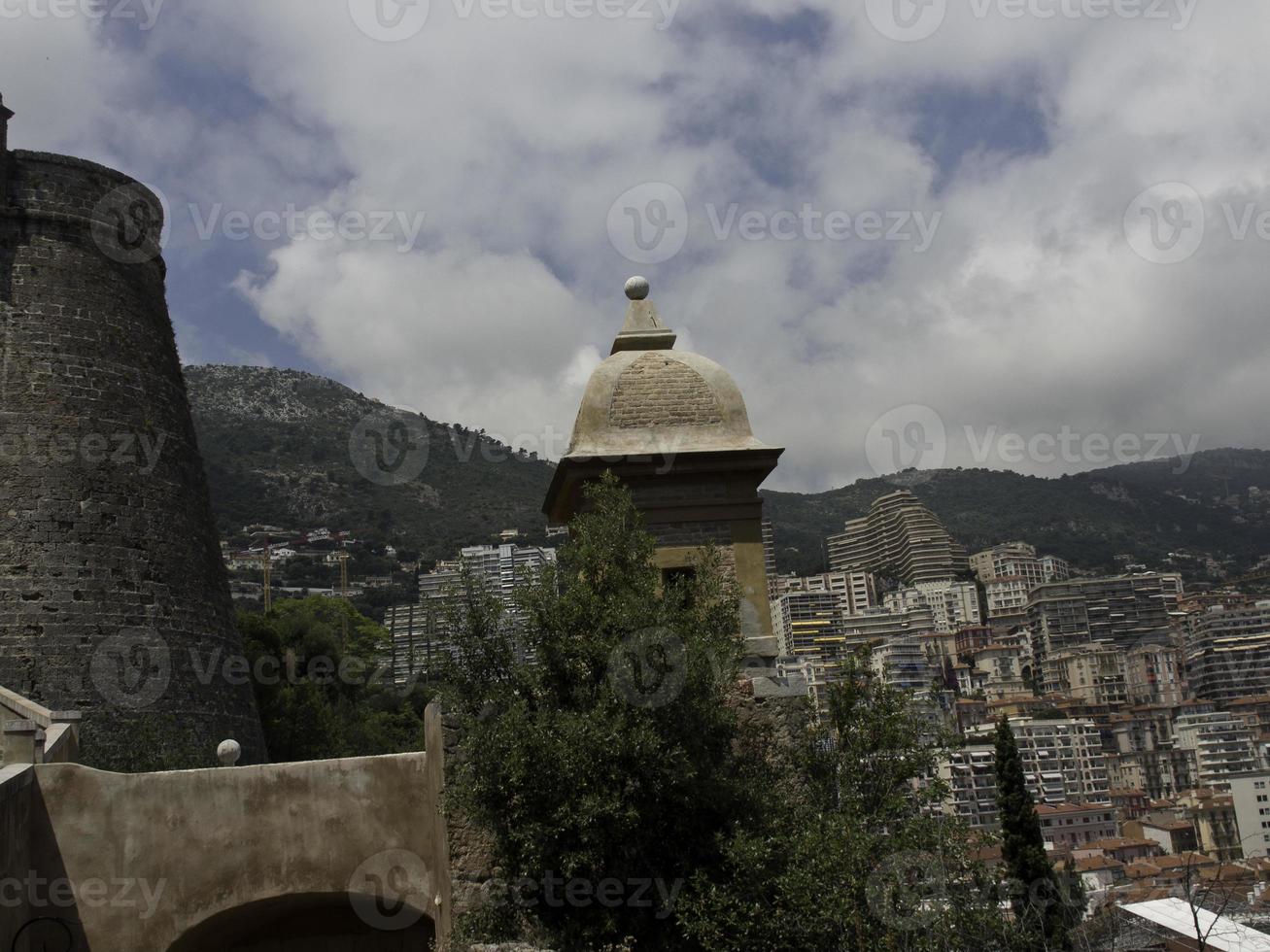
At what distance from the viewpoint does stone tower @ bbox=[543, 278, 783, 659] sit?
11875 millimetres

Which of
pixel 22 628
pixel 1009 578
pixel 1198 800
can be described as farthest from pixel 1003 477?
pixel 22 628

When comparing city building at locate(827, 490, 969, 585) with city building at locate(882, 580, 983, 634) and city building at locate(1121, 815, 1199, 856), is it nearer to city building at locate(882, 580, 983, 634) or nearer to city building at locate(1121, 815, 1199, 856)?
city building at locate(882, 580, 983, 634)

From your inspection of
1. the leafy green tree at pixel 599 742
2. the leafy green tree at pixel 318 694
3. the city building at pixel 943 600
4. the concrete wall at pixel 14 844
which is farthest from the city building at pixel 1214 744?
the concrete wall at pixel 14 844

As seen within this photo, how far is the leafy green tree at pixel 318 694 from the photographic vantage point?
26375 millimetres

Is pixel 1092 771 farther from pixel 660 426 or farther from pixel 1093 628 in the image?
pixel 660 426

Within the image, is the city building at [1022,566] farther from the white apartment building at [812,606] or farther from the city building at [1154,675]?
the white apartment building at [812,606]

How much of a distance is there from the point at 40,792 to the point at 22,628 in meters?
8.35

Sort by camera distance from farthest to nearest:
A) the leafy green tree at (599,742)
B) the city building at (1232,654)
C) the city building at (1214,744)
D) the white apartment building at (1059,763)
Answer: the city building at (1232,654) → the city building at (1214,744) → the white apartment building at (1059,763) → the leafy green tree at (599,742)

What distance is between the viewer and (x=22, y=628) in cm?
1845

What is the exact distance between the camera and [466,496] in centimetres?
8775

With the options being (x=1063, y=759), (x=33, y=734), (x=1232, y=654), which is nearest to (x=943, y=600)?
(x=1232, y=654)

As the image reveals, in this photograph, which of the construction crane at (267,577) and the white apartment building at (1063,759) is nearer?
the construction crane at (267,577)

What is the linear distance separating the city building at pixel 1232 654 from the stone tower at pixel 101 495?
114 meters

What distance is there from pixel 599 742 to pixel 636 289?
6.23m
